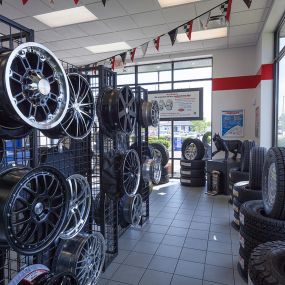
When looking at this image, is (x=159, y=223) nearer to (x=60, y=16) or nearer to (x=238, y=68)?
(x=60, y=16)

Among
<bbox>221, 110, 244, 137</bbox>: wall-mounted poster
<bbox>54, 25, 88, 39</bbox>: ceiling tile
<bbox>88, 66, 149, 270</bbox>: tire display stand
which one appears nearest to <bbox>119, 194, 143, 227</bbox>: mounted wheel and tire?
<bbox>88, 66, 149, 270</bbox>: tire display stand

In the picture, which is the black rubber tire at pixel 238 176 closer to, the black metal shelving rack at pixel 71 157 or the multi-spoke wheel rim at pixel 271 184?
the multi-spoke wheel rim at pixel 271 184

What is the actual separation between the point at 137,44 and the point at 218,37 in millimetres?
1820

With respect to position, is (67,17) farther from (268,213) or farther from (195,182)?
(195,182)

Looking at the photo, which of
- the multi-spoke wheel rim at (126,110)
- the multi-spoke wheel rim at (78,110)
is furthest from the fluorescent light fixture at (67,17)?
the multi-spoke wheel rim at (78,110)

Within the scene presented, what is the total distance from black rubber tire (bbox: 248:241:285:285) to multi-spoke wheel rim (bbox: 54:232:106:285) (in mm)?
1284

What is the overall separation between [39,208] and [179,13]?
3.99 m

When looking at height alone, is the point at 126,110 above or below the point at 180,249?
above

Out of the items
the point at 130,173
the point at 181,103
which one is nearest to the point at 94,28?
the point at 181,103

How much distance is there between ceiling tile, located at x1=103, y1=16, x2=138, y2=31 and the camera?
4.49 meters

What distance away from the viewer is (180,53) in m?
6.72

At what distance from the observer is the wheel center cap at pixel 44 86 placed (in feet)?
4.71

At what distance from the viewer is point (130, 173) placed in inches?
115


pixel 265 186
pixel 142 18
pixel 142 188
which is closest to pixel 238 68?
pixel 142 18
